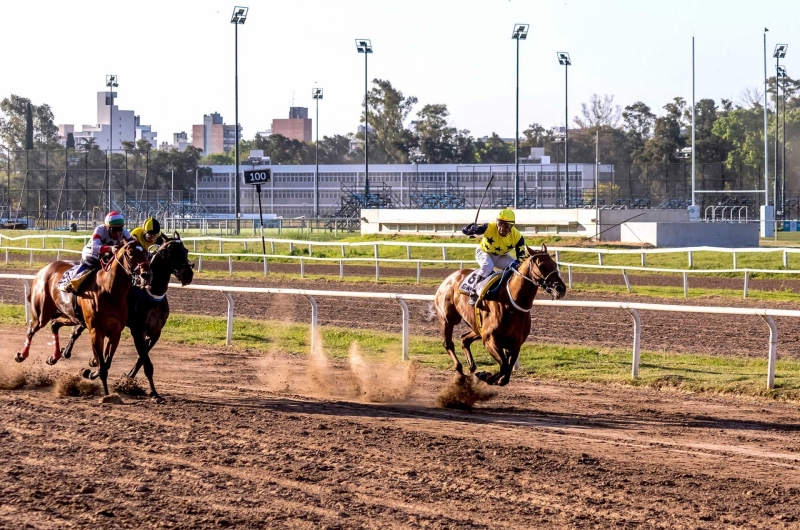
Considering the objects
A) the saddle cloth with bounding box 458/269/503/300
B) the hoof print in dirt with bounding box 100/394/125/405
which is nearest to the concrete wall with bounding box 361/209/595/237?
the saddle cloth with bounding box 458/269/503/300

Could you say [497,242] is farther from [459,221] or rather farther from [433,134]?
[433,134]

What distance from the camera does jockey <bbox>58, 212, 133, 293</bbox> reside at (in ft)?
33.4

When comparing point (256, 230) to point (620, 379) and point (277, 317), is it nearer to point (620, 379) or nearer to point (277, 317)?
point (277, 317)

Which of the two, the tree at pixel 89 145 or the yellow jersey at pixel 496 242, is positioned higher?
the tree at pixel 89 145

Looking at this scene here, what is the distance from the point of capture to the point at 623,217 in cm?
3669

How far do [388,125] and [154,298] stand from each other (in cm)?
8604

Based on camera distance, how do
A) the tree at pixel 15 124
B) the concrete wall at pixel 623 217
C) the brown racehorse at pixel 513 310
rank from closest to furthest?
the brown racehorse at pixel 513 310 → the concrete wall at pixel 623 217 → the tree at pixel 15 124

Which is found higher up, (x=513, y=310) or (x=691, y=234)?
(x=691, y=234)

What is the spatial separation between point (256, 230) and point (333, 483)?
129 feet

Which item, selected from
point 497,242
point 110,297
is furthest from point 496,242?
point 110,297

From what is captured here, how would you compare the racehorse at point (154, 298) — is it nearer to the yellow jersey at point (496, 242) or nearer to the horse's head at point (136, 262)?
the horse's head at point (136, 262)

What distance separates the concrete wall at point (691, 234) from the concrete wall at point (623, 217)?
66cm

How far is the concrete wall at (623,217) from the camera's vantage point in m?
35.8

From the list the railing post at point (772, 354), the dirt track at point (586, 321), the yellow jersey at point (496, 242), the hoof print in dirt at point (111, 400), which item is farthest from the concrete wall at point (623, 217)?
the hoof print in dirt at point (111, 400)
